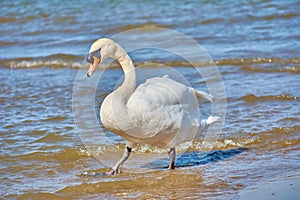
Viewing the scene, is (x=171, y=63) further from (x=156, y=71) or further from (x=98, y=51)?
(x=98, y=51)

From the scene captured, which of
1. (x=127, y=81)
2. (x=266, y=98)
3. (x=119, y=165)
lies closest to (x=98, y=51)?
(x=127, y=81)

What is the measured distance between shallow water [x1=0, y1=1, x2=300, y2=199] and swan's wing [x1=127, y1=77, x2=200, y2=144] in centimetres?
45

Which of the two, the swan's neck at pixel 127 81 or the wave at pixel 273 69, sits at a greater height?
the swan's neck at pixel 127 81

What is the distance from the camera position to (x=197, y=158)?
6395 mm

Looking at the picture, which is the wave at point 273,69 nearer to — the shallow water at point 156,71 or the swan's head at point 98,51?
the shallow water at point 156,71

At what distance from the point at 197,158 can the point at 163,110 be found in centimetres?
99

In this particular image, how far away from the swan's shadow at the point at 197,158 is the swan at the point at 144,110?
262mm

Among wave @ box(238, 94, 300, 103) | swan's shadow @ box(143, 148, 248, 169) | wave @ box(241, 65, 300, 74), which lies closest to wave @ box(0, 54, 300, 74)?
wave @ box(241, 65, 300, 74)

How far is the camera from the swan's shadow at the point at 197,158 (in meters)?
6.23

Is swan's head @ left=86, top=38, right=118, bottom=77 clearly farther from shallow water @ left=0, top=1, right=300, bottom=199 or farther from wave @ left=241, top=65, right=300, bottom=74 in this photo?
wave @ left=241, top=65, right=300, bottom=74

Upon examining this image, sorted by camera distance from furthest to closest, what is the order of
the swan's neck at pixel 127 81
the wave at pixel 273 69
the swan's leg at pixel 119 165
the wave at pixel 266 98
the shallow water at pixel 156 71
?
the wave at pixel 273 69 → the wave at pixel 266 98 → the swan's leg at pixel 119 165 → the shallow water at pixel 156 71 → the swan's neck at pixel 127 81

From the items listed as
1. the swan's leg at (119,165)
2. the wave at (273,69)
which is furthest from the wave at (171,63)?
the swan's leg at (119,165)

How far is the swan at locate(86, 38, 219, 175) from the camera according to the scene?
5.43 m

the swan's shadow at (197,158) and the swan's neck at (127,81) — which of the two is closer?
the swan's neck at (127,81)
